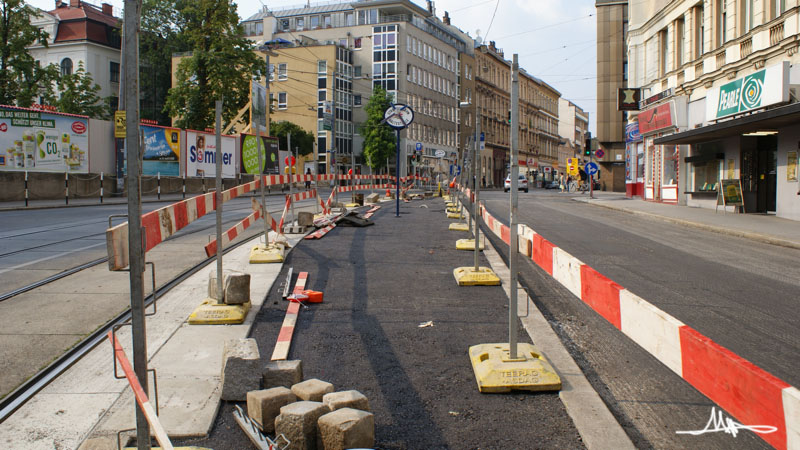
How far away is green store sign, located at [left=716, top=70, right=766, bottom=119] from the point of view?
765 inches

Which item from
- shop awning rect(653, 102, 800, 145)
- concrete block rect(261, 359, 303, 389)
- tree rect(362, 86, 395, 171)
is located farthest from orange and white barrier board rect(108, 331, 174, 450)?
tree rect(362, 86, 395, 171)

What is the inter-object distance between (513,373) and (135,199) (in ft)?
8.61

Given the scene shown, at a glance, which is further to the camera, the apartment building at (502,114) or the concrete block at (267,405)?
the apartment building at (502,114)

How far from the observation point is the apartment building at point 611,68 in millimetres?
59438

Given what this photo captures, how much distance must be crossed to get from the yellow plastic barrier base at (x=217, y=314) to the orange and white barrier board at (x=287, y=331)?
0.43 m

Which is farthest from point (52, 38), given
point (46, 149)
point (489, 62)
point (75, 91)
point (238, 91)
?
point (489, 62)

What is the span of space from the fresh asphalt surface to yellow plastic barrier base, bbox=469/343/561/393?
0.21ft

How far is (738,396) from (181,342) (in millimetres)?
4274

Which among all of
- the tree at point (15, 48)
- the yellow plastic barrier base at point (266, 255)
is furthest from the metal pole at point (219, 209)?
the tree at point (15, 48)

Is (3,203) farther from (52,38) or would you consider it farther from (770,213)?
(52,38)

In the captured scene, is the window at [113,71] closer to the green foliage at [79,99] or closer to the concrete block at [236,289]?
the green foliage at [79,99]

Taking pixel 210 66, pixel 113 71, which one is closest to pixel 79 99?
pixel 210 66

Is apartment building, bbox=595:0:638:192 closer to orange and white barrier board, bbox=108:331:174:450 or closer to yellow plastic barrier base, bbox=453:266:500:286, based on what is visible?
yellow plastic barrier base, bbox=453:266:500:286

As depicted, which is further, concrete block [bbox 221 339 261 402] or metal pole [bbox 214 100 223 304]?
metal pole [bbox 214 100 223 304]
